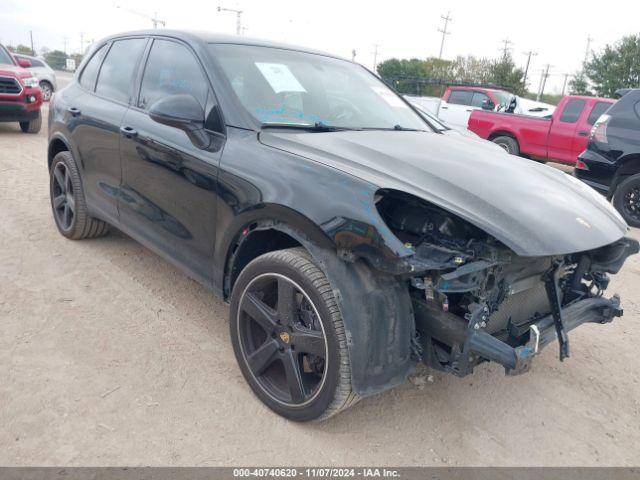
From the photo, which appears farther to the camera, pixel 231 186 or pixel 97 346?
pixel 97 346

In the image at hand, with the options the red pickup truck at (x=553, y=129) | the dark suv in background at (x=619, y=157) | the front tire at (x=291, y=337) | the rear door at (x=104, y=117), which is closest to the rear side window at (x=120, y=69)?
the rear door at (x=104, y=117)

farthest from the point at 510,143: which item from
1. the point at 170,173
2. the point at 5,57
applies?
the point at 5,57

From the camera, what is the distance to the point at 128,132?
3443 millimetres

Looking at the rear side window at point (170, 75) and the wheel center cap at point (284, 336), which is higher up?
the rear side window at point (170, 75)

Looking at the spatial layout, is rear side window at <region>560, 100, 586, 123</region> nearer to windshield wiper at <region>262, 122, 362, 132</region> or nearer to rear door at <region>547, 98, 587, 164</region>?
rear door at <region>547, 98, 587, 164</region>

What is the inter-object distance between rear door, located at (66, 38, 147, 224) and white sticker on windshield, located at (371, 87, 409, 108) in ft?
5.60

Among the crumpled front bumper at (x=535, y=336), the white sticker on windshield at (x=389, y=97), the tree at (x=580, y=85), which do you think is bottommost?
the crumpled front bumper at (x=535, y=336)

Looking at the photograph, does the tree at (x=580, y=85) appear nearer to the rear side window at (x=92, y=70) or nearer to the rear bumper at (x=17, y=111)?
the rear bumper at (x=17, y=111)

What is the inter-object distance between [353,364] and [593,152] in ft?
22.0

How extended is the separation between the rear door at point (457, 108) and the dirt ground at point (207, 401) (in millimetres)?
10365

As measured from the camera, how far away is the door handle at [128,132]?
11.2ft

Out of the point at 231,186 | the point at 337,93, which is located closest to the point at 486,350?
the point at 231,186

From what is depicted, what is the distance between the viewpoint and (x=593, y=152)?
745cm

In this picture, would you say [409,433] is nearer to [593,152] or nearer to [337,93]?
[337,93]
